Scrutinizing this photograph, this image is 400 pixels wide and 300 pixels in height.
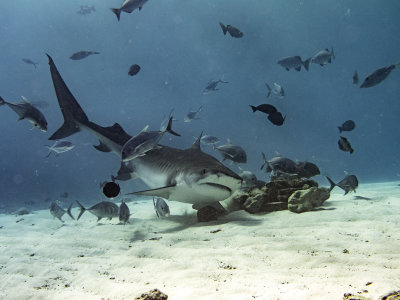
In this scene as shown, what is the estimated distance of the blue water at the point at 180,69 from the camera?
1903 inches

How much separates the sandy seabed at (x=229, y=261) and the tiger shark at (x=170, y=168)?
0.71 m

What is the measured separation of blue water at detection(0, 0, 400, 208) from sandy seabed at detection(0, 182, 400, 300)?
1130 inches

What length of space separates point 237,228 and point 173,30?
192 feet

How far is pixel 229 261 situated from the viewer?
2.72 meters

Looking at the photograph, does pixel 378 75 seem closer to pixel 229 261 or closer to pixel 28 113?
pixel 229 261

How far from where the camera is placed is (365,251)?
8.82ft

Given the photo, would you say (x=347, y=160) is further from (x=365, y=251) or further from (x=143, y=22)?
(x=365, y=251)

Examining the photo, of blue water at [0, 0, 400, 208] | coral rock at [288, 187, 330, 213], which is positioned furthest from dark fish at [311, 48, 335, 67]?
blue water at [0, 0, 400, 208]

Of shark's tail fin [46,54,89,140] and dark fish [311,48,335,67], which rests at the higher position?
dark fish [311,48,335,67]

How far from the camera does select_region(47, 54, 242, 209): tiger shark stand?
14.4ft

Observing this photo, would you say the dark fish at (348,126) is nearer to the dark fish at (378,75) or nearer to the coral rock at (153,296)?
the dark fish at (378,75)

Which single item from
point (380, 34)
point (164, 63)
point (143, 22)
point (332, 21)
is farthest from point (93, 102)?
point (380, 34)

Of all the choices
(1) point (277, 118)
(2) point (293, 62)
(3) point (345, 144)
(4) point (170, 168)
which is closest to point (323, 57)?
(2) point (293, 62)

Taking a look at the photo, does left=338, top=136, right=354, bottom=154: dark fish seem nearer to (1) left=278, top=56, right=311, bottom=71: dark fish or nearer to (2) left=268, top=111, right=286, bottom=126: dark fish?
(2) left=268, top=111, right=286, bottom=126: dark fish
